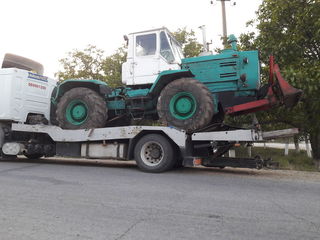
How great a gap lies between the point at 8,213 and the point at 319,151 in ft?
37.2

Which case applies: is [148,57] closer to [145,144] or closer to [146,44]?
[146,44]

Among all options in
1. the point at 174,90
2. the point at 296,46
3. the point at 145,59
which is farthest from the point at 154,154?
the point at 296,46

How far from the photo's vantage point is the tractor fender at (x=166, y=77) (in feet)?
22.5

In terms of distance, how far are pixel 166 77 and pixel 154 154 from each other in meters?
1.99

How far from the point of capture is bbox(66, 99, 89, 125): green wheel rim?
8.01 meters

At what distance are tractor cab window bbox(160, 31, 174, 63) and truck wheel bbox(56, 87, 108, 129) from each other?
7.29 ft

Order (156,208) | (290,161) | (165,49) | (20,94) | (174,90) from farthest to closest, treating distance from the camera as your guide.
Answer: (290,161) < (20,94) < (165,49) < (174,90) < (156,208)

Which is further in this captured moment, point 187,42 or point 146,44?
point 187,42

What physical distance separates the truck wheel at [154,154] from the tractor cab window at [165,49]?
7.33 feet

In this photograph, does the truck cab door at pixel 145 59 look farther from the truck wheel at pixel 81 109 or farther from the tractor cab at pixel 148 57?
the truck wheel at pixel 81 109

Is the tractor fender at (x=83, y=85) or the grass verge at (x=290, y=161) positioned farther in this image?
the grass verge at (x=290, y=161)

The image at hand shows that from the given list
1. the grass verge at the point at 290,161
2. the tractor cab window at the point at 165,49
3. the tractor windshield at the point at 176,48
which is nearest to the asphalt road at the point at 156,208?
the grass verge at the point at 290,161

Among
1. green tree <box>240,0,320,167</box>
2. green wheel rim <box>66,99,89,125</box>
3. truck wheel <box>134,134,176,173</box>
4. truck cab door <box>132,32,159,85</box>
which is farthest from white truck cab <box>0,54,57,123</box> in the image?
green tree <box>240,0,320,167</box>

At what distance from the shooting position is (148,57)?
24.3 feet
